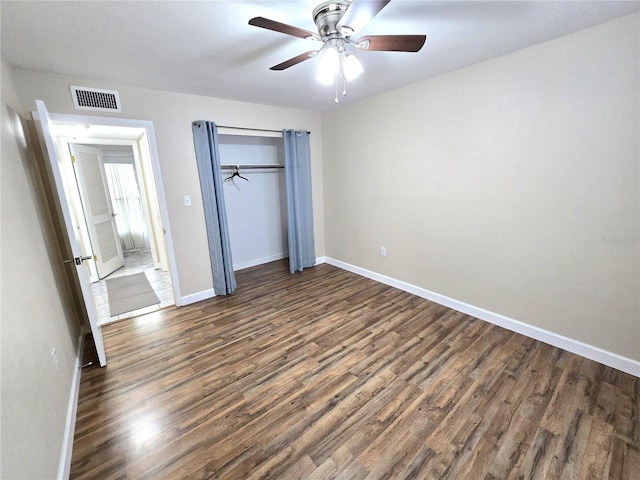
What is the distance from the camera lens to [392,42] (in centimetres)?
148

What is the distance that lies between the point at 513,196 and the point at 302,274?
2.87 m

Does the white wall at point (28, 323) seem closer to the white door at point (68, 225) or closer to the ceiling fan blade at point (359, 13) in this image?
the white door at point (68, 225)

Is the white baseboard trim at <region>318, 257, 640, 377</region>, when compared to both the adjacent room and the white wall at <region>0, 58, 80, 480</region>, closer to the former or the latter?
the adjacent room

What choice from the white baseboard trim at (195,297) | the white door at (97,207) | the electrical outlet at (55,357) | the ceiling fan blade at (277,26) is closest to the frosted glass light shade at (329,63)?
the ceiling fan blade at (277,26)

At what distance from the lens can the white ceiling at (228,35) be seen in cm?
151

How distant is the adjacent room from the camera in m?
1.48

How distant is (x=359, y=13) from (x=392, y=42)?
30cm

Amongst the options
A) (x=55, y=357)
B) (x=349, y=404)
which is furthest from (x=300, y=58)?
(x=55, y=357)

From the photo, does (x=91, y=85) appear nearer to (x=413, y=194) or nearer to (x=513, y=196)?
(x=413, y=194)

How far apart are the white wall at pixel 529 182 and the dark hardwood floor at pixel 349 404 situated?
44cm

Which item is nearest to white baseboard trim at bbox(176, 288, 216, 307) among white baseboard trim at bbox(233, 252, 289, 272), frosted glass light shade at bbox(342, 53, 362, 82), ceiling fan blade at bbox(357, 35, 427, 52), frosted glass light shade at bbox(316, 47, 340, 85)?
white baseboard trim at bbox(233, 252, 289, 272)

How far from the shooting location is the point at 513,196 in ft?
7.87

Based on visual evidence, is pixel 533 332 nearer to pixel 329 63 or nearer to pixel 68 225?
pixel 329 63

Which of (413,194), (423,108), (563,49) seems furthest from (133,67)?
(563,49)
